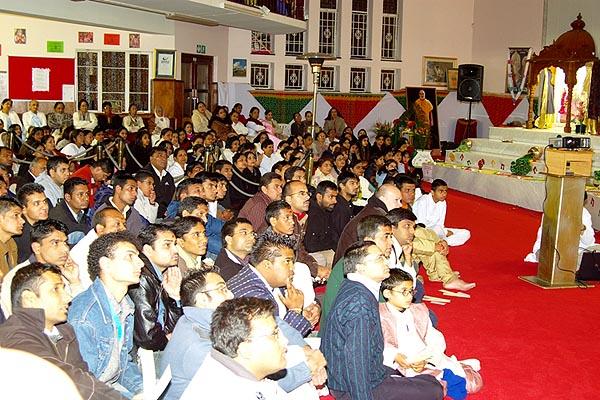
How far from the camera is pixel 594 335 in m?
5.84

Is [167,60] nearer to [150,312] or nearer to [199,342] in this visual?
[150,312]

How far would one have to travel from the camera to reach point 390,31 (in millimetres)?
19547

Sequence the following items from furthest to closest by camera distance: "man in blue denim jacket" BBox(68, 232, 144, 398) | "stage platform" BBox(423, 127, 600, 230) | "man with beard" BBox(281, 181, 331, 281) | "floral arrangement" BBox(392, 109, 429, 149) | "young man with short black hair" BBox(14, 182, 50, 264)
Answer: "floral arrangement" BBox(392, 109, 429, 149) < "stage platform" BBox(423, 127, 600, 230) < "man with beard" BBox(281, 181, 331, 281) < "young man with short black hair" BBox(14, 182, 50, 264) < "man in blue denim jacket" BBox(68, 232, 144, 398)

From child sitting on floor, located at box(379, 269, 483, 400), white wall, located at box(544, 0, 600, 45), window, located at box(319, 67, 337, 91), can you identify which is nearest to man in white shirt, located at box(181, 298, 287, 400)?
child sitting on floor, located at box(379, 269, 483, 400)

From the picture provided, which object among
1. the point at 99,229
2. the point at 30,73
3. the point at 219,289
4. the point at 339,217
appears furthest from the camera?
the point at 30,73

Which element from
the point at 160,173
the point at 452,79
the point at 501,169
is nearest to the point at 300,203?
the point at 160,173

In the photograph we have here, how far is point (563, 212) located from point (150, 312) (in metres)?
4.35

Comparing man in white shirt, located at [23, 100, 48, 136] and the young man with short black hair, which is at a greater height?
man in white shirt, located at [23, 100, 48, 136]

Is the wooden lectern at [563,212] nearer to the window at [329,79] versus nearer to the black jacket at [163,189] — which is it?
the black jacket at [163,189]

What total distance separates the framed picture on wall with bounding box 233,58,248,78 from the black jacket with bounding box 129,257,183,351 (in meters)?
13.9

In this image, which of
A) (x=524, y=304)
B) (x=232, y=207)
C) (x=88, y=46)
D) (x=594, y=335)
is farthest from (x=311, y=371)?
(x=88, y=46)

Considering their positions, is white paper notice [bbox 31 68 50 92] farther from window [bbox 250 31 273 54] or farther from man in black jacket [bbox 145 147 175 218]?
man in black jacket [bbox 145 147 175 218]

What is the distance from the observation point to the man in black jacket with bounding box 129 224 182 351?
3.79m

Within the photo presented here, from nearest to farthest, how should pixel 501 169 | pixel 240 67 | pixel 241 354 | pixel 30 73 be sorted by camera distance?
pixel 241 354
pixel 501 169
pixel 30 73
pixel 240 67
